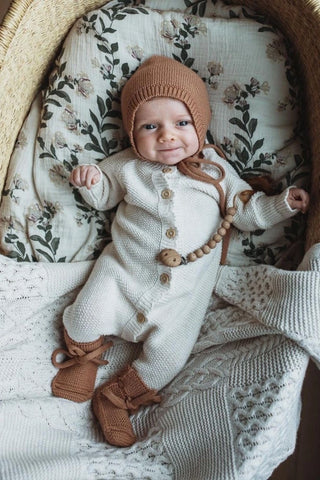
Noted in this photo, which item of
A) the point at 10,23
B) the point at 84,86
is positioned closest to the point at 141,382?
the point at 84,86

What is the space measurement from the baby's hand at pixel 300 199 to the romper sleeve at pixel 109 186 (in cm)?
37

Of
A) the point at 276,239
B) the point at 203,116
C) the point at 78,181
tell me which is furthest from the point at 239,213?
the point at 78,181

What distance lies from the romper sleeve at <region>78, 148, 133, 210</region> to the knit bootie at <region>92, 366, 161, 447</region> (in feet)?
1.24

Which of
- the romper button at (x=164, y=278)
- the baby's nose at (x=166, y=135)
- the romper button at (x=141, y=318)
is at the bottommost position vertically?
the romper button at (x=141, y=318)

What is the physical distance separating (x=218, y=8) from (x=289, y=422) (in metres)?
0.93

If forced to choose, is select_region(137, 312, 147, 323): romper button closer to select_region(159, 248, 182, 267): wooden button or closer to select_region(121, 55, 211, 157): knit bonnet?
A: select_region(159, 248, 182, 267): wooden button

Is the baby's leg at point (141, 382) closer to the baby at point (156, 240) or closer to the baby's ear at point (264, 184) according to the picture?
the baby at point (156, 240)

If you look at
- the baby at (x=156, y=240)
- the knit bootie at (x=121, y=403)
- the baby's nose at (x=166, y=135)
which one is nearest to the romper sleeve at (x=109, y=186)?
the baby at (x=156, y=240)

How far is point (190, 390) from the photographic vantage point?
108cm

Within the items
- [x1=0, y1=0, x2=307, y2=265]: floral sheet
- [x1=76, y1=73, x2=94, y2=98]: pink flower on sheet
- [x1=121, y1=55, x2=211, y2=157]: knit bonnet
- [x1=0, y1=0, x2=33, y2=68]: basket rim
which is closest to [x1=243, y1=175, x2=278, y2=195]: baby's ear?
[x1=0, y1=0, x2=307, y2=265]: floral sheet

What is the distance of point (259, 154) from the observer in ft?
3.92

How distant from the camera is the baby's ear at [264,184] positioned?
1.19 m

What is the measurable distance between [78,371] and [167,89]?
637mm

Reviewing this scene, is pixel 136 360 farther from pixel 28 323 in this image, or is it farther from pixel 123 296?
pixel 28 323
